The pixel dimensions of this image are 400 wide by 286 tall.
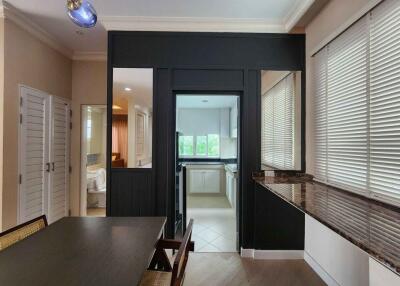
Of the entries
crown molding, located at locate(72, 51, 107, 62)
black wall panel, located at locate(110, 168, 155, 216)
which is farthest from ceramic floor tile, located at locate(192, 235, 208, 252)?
crown molding, located at locate(72, 51, 107, 62)

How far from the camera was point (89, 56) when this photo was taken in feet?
13.3

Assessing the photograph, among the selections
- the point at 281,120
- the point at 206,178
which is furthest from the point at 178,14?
the point at 206,178

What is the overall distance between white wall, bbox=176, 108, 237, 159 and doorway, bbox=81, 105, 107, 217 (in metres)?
2.22

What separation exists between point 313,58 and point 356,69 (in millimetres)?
901

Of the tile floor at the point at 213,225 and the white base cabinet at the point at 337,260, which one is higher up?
the white base cabinet at the point at 337,260

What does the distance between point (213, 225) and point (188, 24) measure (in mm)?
3098

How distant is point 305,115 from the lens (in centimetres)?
300

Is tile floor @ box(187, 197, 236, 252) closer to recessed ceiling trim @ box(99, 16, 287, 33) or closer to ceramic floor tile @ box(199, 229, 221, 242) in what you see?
ceramic floor tile @ box(199, 229, 221, 242)

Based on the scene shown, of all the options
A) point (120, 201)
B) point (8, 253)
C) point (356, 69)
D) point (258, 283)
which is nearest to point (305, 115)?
point (356, 69)

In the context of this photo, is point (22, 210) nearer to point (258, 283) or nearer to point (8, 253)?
point (8, 253)

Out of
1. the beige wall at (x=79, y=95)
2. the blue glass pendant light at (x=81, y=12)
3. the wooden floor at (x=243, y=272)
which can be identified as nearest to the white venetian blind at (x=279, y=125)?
the wooden floor at (x=243, y=272)

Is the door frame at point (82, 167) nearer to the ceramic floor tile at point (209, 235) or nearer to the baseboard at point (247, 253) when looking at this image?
the ceramic floor tile at point (209, 235)

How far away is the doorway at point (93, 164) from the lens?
412 cm

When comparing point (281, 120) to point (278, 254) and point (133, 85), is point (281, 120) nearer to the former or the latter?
point (278, 254)
